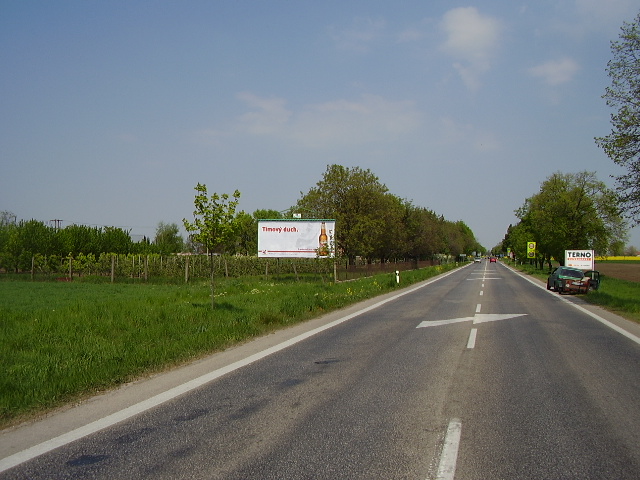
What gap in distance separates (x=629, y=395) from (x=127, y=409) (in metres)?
6.01

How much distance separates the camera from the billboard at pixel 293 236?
3831 centimetres

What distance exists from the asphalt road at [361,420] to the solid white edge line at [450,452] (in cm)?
2

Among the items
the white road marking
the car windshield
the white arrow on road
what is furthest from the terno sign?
the white road marking

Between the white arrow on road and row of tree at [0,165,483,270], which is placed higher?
row of tree at [0,165,483,270]

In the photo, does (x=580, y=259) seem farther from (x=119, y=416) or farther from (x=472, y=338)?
(x=119, y=416)

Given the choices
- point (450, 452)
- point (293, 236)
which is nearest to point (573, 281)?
point (293, 236)

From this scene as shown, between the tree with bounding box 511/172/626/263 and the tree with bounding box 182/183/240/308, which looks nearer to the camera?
the tree with bounding box 182/183/240/308

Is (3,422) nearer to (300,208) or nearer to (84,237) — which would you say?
(300,208)

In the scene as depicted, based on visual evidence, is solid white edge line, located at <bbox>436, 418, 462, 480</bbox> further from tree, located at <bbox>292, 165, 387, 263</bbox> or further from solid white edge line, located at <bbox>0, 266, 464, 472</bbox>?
tree, located at <bbox>292, 165, 387, 263</bbox>

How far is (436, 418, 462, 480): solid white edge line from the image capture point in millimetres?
4098

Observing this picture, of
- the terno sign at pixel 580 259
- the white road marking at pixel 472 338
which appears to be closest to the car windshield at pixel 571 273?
the terno sign at pixel 580 259

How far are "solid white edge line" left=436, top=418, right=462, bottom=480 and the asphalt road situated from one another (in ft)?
0.06

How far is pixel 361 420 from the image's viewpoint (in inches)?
214

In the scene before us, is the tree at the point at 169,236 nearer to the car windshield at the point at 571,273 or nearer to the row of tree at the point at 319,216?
the row of tree at the point at 319,216
